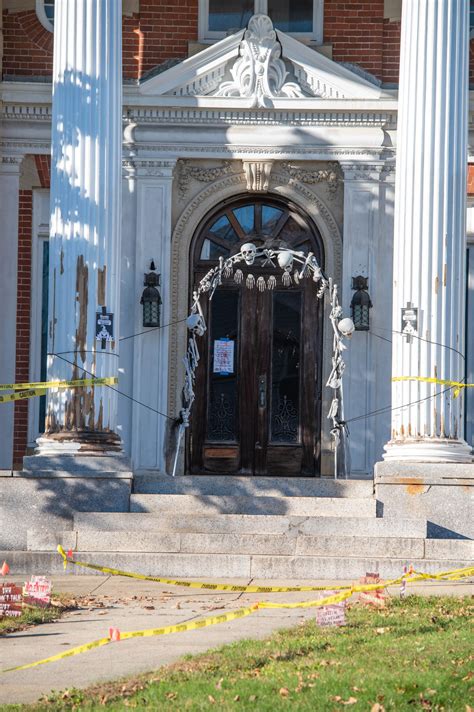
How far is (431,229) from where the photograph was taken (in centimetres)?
1619

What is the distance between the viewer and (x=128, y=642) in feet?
32.9

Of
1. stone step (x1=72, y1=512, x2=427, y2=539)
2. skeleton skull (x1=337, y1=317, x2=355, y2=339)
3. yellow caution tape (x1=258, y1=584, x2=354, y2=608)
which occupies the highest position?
skeleton skull (x1=337, y1=317, x2=355, y2=339)

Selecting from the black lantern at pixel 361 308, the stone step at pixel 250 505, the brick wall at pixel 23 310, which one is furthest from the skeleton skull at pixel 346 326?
the brick wall at pixel 23 310

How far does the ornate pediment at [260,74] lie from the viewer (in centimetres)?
1934

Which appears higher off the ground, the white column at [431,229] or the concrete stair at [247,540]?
the white column at [431,229]

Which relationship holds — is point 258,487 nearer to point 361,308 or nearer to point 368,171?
point 361,308

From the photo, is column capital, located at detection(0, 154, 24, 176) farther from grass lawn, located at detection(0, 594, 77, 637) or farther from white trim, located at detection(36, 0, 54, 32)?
grass lawn, located at detection(0, 594, 77, 637)

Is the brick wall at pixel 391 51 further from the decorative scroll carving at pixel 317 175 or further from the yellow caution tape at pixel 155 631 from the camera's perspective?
the yellow caution tape at pixel 155 631

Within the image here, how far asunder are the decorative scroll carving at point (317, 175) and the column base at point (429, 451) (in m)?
4.75

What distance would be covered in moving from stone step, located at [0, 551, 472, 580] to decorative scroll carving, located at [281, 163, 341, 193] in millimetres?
6982

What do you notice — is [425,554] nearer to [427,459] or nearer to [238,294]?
[427,459]

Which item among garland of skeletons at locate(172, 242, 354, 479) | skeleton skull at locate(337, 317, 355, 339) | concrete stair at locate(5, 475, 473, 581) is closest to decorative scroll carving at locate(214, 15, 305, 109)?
garland of skeletons at locate(172, 242, 354, 479)

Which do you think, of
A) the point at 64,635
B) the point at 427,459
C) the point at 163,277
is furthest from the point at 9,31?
the point at 64,635

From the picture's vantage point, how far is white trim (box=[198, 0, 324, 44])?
779 inches
